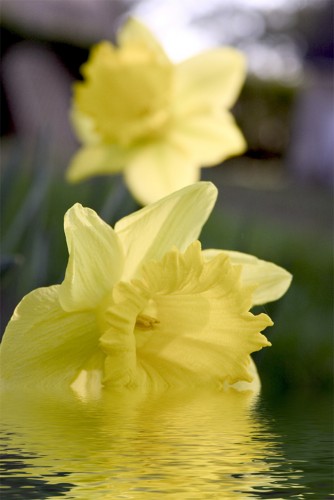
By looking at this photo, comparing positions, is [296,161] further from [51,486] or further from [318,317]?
[51,486]

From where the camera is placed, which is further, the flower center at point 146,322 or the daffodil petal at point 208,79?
the daffodil petal at point 208,79

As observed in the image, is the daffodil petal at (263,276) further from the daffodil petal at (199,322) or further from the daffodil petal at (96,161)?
the daffodil petal at (96,161)

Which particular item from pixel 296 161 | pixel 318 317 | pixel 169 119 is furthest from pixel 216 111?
pixel 296 161

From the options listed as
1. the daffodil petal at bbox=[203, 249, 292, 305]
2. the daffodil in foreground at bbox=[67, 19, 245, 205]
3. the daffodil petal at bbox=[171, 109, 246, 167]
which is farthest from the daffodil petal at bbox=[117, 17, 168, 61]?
the daffodil petal at bbox=[203, 249, 292, 305]

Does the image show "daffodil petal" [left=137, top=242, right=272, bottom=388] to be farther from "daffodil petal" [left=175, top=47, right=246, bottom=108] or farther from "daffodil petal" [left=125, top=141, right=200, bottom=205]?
"daffodil petal" [left=175, top=47, right=246, bottom=108]

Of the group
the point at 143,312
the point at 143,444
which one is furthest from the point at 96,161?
the point at 143,444

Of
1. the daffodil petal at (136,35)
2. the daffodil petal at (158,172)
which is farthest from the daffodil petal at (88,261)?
the daffodil petal at (136,35)
